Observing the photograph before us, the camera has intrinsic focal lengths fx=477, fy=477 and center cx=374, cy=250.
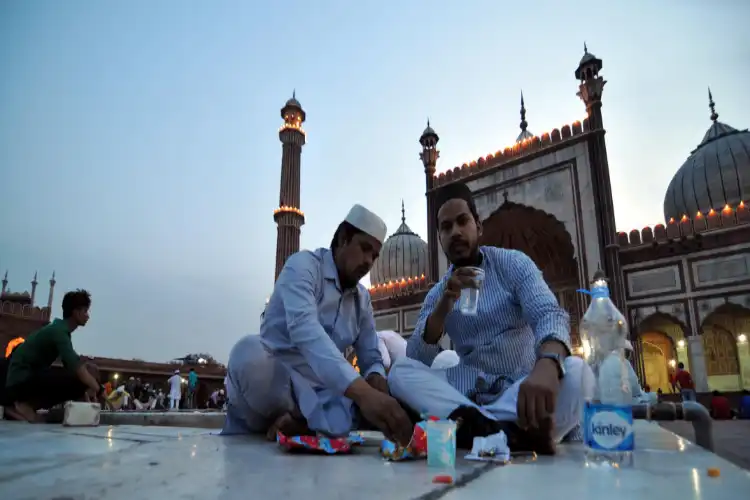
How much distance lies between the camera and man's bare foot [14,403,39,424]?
3072mm

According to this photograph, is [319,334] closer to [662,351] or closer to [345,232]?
[345,232]

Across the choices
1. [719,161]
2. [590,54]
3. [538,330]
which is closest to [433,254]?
[590,54]

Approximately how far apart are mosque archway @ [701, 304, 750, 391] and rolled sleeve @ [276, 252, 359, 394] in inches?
387

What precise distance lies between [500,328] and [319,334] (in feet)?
1.91

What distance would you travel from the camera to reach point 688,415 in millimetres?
1365

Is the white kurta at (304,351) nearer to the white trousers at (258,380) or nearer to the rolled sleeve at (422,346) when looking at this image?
the white trousers at (258,380)

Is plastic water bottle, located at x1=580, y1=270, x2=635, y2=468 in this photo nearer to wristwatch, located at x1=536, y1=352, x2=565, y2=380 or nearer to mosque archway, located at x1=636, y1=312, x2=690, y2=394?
wristwatch, located at x1=536, y1=352, x2=565, y2=380

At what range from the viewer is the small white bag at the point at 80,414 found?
273 cm

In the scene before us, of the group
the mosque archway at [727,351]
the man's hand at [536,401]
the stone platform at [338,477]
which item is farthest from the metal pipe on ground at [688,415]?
the mosque archway at [727,351]

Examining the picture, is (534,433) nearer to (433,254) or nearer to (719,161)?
(433,254)

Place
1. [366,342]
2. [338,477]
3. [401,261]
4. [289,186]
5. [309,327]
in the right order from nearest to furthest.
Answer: [338,477] < [309,327] < [366,342] < [289,186] < [401,261]

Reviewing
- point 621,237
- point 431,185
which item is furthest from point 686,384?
point 431,185

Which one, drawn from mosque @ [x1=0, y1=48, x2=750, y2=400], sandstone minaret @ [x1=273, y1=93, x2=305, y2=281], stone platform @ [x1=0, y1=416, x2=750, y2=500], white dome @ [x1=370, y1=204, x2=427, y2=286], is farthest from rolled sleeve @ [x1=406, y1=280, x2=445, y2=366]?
white dome @ [x1=370, y1=204, x2=427, y2=286]

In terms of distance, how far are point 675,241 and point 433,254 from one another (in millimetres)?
4463
